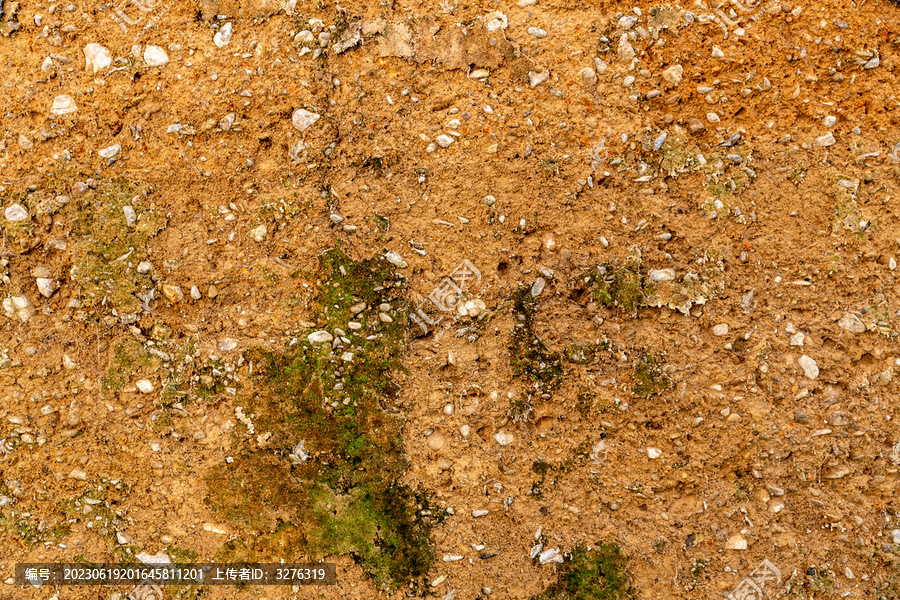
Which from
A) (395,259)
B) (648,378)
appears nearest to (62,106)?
(395,259)

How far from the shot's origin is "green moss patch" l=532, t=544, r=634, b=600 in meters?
3.79

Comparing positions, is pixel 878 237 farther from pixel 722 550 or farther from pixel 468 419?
pixel 468 419

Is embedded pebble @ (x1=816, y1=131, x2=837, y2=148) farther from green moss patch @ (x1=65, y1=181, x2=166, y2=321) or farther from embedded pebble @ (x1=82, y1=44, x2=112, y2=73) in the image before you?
embedded pebble @ (x1=82, y1=44, x2=112, y2=73)

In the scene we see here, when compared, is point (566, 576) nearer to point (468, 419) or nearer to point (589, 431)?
point (589, 431)

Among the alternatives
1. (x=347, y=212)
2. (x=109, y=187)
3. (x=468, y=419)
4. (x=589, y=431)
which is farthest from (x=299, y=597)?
(x=109, y=187)

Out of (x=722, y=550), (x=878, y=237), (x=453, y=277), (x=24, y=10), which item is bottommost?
(x=722, y=550)

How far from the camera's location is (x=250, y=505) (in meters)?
3.92

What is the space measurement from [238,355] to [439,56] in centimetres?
265

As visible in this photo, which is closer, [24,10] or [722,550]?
[722,550]

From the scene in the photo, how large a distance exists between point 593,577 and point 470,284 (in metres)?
2.25

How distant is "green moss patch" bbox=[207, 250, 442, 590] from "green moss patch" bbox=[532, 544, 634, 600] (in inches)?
39.0

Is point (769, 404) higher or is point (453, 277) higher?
point (453, 277)

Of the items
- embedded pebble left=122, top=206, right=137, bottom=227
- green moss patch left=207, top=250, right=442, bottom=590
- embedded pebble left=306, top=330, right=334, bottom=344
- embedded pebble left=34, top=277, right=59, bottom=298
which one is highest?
embedded pebble left=122, top=206, right=137, bottom=227

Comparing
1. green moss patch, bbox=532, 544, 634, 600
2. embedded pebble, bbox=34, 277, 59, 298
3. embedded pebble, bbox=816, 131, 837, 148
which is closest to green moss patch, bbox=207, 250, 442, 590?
green moss patch, bbox=532, 544, 634, 600
